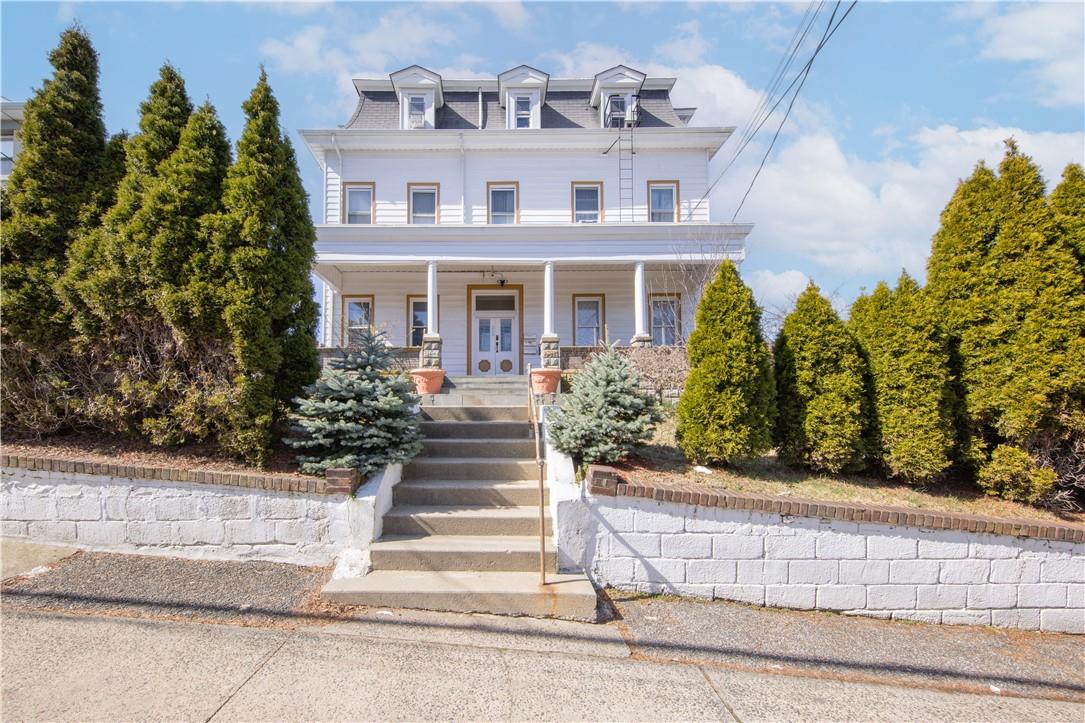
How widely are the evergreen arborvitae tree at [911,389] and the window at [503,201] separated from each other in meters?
11.7

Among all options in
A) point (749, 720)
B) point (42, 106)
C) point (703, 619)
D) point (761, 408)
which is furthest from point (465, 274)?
point (749, 720)

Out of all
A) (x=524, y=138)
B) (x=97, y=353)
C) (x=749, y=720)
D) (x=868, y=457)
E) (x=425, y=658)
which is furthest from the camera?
(x=524, y=138)

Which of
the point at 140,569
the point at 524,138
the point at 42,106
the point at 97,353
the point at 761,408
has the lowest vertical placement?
the point at 140,569

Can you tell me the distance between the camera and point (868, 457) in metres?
5.18

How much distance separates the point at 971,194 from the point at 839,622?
4416mm

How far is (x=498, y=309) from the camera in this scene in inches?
617

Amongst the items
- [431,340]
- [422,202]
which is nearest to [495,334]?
[431,340]

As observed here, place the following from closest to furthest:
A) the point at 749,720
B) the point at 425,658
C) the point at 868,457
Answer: the point at 749,720 < the point at 425,658 < the point at 868,457

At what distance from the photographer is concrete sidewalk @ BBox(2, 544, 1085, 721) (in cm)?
283

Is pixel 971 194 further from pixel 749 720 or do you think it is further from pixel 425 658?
pixel 425 658

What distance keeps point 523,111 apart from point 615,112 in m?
2.83

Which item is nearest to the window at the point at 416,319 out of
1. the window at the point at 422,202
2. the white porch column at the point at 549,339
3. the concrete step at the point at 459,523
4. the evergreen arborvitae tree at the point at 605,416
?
the window at the point at 422,202

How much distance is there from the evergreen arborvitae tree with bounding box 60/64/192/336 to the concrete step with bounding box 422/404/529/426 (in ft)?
9.65

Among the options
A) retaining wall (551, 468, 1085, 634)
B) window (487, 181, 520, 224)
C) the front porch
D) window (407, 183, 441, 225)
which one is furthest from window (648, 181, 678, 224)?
retaining wall (551, 468, 1085, 634)
